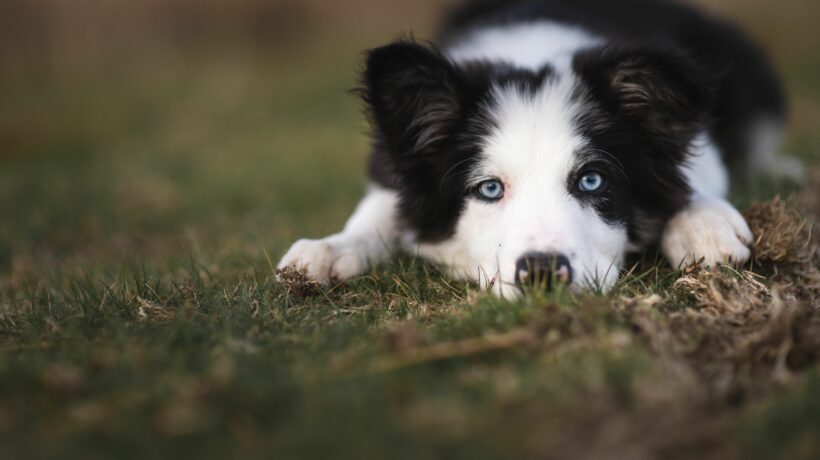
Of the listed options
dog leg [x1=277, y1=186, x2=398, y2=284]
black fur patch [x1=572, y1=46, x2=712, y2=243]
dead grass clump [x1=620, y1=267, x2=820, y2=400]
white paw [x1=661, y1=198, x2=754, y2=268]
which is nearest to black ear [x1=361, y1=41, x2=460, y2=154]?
dog leg [x1=277, y1=186, x2=398, y2=284]

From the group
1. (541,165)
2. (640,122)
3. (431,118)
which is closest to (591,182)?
(541,165)

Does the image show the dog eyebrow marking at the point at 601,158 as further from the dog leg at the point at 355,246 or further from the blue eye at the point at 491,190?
the dog leg at the point at 355,246

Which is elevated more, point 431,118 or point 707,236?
point 431,118

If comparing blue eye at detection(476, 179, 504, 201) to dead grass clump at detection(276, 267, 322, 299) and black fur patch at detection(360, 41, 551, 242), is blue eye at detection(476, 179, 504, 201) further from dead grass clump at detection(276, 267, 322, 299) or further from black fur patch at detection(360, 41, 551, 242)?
dead grass clump at detection(276, 267, 322, 299)

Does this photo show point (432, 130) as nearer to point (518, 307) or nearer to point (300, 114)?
point (518, 307)

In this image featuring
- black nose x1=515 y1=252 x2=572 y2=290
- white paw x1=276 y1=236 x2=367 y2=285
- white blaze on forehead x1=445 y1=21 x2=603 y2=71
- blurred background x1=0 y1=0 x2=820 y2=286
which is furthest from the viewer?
blurred background x1=0 y1=0 x2=820 y2=286

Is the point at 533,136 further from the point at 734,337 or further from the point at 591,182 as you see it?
the point at 734,337

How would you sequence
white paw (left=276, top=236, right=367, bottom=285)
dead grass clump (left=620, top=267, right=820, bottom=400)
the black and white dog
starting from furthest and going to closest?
white paw (left=276, top=236, right=367, bottom=285) < the black and white dog < dead grass clump (left=620, top=267, right=820, bottom=400)
